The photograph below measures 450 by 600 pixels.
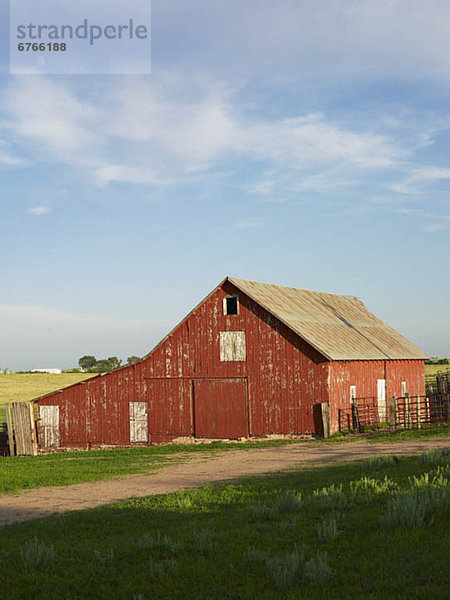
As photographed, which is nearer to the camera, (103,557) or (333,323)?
(103,557)

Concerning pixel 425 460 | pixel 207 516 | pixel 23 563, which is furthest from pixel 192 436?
pixel 23 563

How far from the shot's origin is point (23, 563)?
980 cm

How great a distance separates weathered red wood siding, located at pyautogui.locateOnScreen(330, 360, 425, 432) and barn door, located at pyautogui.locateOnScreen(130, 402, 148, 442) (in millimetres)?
9845

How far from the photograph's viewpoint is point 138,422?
118ft

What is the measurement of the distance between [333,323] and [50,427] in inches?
663

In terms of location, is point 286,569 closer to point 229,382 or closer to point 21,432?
point 229,382

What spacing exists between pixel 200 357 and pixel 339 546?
86.0ft

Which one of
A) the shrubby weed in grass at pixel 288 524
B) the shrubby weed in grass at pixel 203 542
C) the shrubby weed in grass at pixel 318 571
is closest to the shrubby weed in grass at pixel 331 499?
the shrubby weed in grass at pixel 288 524

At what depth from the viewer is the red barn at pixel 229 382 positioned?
33.3m

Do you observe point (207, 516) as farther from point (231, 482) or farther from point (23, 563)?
point (231, 482)

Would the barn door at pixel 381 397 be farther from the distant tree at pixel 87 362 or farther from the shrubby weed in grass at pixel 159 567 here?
→ the distant tree at pixel 87 362

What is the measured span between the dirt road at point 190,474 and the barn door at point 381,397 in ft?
29.1

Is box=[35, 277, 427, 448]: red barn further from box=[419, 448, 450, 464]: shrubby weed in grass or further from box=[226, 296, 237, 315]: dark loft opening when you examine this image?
box=[419, 448, 450, 464]: shrubby weed in grass

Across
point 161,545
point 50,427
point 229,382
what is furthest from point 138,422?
point 161,545
